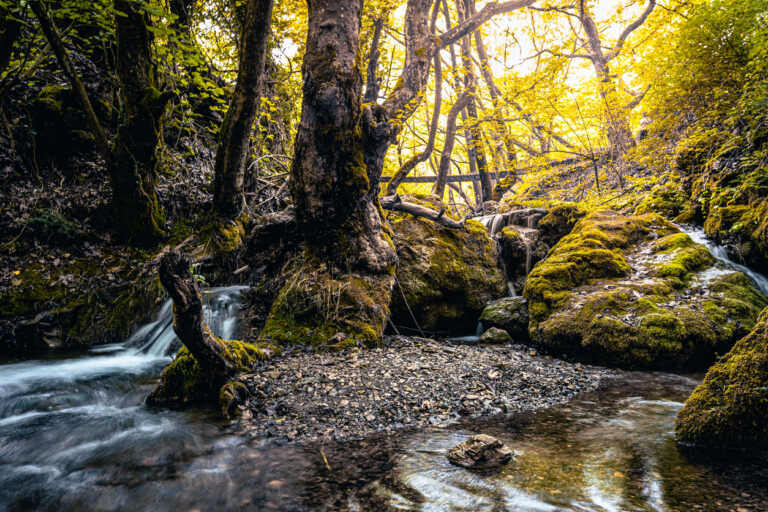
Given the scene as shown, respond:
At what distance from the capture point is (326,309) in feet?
17.1

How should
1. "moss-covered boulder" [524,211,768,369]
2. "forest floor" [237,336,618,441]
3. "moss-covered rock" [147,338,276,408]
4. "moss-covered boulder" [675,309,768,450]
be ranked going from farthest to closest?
"moss-covered boulder" [524,211,768,369] → "moss-covered rock" [147,338,276,408] → "forest floor" [237,336,618,441] → "moss-covered boulder" [675,309,768,450]

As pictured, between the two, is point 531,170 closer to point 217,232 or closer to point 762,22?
point 762,22

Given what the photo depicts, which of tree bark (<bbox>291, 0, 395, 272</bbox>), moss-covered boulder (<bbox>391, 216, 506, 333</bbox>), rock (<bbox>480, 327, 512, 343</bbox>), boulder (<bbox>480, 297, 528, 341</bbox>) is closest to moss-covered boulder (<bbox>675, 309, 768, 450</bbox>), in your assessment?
rock (<bbox>480, 327, 512, 343</bbox>)

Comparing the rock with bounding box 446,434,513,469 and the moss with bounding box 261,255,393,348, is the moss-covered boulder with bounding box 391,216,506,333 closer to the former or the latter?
the moss with bounding box 261,255,393,348

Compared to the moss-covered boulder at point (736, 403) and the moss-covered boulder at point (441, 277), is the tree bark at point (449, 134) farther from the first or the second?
the moss-covered boulder at point (736, 403)

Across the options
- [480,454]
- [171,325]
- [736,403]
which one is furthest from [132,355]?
[736,403]

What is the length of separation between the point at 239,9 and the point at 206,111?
9.63ft

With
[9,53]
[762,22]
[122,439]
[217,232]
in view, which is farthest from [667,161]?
[9,53]

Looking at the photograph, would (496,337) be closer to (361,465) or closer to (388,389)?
(388,389)

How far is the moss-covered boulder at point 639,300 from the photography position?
4.91m

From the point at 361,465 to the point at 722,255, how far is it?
Answer: 7321mm

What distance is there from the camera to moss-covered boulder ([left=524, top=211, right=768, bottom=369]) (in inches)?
193

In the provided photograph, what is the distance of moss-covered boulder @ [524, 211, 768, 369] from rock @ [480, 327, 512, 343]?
0.54 meters

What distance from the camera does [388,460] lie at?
2633 millimetres
